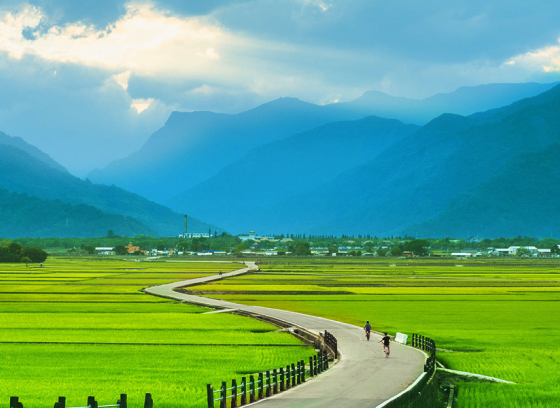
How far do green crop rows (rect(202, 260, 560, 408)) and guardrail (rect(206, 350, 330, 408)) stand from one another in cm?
549

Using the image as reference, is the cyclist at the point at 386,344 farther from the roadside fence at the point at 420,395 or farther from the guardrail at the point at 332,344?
the roadside fence at the point at 420,395

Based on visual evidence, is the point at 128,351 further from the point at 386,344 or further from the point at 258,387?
the point at 258,387

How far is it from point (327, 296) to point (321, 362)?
141 feet

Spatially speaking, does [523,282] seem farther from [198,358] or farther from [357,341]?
[198,358]

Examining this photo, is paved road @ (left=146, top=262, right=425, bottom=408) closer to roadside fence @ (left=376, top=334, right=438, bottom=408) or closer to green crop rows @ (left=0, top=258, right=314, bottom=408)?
roadside fence @ (left=376, top=334, right=438, bottom=408)

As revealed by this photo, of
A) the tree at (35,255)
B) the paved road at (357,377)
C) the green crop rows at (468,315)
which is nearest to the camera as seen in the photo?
the paved road at (357,377)

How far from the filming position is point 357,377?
23.8 metres

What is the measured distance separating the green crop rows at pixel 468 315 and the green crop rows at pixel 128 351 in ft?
27.7

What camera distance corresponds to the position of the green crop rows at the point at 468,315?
25.0 metres

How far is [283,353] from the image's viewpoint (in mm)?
32156

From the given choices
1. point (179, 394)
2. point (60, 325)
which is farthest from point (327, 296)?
point (179, 394)

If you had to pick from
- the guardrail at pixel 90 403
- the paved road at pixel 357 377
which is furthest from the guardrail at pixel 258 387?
the guardrail at pixel 90 403

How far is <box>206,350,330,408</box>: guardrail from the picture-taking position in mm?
18047

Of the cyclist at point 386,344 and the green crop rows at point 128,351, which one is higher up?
the cyclist at point 386,344
